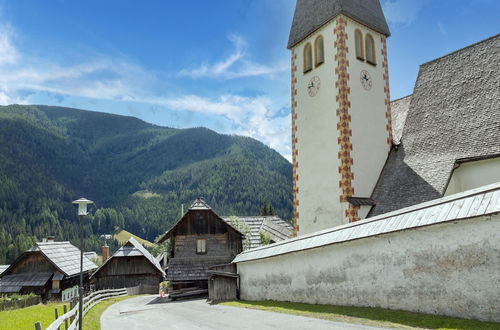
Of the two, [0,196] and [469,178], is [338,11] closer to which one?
[469,178]

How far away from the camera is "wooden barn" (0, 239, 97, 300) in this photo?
44.1 m

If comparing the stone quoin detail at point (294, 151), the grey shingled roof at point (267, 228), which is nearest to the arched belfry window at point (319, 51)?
the stone quoin detail at point (294, 151)

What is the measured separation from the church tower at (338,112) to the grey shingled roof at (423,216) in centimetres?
473

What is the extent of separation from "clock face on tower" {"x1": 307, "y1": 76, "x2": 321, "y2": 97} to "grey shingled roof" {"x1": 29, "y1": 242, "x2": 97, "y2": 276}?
3461 cm

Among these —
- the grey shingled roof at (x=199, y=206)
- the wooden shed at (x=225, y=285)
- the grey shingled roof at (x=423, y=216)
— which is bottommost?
the wooden shed at (x=225, y=285)

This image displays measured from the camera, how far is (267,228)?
4319 centimetres

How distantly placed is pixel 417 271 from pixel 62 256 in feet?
147

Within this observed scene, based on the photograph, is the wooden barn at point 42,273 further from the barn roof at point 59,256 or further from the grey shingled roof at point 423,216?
the grey shingled roof at point 423,216

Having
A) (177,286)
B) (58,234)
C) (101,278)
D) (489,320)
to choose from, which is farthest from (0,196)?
(489,320)

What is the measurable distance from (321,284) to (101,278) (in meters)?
39.0

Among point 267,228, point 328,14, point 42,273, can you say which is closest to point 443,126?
point 328,14

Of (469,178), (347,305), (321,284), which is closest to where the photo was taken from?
(347,305)

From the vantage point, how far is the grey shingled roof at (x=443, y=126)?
1709 cm

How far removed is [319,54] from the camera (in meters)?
23.5
